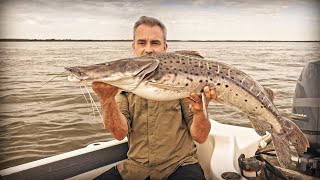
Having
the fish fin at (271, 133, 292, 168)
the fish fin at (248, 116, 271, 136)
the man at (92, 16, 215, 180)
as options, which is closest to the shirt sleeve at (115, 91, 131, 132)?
the man at (92, 16, 215, 180)

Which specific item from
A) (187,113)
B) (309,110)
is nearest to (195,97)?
(187,113)

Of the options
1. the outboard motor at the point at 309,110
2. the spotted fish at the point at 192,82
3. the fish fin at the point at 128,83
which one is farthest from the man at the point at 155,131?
the outboard motor at the point at 309,110

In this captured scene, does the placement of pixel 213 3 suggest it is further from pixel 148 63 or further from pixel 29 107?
pixel 29 107

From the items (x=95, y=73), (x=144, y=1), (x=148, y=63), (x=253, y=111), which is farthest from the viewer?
(x=144, y=1)

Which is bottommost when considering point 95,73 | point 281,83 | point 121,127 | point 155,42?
point 281,83

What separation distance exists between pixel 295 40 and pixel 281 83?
7.03m

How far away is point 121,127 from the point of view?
2492mm

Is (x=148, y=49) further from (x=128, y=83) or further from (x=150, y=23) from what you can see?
(x=128, y=83)

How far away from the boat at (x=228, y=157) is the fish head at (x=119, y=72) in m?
1.13

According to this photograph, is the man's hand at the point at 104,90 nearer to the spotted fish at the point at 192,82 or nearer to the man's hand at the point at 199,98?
the spotted fish at the point at 192,82

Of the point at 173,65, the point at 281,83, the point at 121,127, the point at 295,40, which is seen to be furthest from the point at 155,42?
the point at 281,83

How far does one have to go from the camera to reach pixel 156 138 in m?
2.58

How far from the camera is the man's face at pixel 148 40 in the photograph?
2.60m

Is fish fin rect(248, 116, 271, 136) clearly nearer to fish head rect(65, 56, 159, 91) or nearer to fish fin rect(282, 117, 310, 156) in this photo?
fish fin rect(282, 117, 310, 156)
